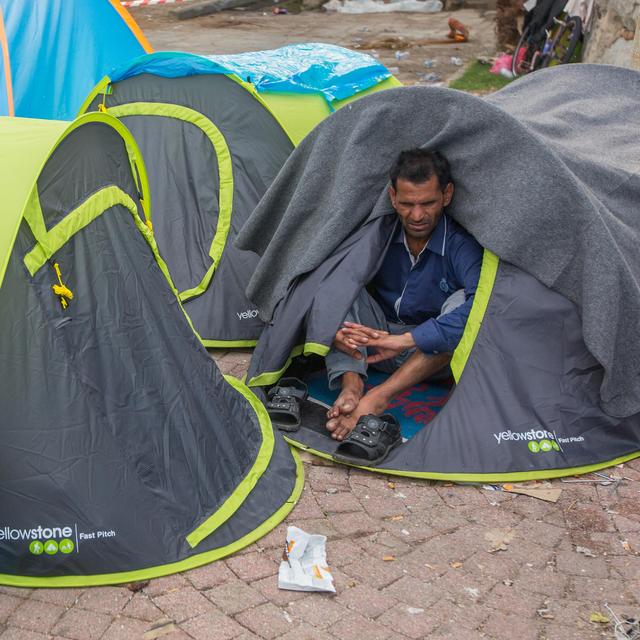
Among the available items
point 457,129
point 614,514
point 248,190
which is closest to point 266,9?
point 248,190

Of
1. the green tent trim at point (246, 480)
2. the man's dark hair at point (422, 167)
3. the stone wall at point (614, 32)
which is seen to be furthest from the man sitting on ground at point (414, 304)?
the stone wall at point (614, 32)

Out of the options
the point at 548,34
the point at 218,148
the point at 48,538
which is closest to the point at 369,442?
the point at 48,538

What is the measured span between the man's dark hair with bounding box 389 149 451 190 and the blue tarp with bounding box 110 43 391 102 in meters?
1.52

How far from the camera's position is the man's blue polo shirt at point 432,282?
4371 mm

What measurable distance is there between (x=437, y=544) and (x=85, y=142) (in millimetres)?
1970

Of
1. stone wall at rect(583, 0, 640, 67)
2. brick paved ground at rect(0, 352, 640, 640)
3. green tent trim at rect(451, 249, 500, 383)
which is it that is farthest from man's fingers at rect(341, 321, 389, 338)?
stone wall at rect(583, 0, 640, 67)

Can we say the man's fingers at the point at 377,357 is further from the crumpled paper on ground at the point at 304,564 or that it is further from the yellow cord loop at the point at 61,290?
the yellow cord loop at the point at 61,290

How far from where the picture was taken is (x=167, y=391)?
12.1 feet

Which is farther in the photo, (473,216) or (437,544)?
(473,216)

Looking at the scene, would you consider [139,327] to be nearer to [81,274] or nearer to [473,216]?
[81,274]

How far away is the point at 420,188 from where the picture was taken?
438 centimetres

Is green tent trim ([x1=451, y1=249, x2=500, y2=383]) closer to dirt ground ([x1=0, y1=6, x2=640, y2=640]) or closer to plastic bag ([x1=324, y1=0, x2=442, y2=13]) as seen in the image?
dirt ground ([x1=0, y1=6, x2=640, y2=640])

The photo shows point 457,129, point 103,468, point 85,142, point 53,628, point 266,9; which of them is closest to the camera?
point 53,628

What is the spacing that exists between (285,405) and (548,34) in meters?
7.94
